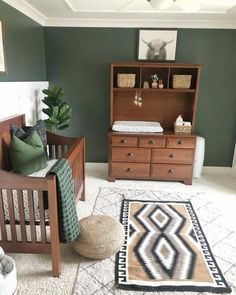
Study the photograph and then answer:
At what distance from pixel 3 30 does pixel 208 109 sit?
279 cm

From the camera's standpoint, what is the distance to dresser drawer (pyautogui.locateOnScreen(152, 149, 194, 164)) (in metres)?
3.26

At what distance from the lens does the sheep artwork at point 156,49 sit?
336 centimetres

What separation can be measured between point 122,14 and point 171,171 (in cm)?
212

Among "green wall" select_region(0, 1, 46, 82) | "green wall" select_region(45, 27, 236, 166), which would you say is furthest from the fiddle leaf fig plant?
"green wall" select_region(45, 27, 236, 166)

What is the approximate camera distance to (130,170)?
11.0ft

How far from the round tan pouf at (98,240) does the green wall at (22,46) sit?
65.0 inches

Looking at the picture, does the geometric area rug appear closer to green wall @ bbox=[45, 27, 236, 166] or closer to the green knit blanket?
the green knit blanket

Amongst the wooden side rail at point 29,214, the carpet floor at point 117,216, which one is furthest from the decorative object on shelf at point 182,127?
the wooden side rail at point 29,214

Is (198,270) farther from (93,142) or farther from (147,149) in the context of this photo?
(93,142)

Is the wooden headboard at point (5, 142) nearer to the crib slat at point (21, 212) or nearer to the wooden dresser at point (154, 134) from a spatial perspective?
the crib slat at point (21, 212)

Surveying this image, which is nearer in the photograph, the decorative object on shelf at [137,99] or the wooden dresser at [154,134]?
the wooden dresser at [154,134]

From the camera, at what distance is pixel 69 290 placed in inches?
64.7

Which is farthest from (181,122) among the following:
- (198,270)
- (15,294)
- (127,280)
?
(15,294)

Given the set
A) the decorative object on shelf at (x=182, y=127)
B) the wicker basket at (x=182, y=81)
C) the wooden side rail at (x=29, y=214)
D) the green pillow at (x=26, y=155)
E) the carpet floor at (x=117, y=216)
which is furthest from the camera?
the decorative object on shelf at (x=182, y=127)
